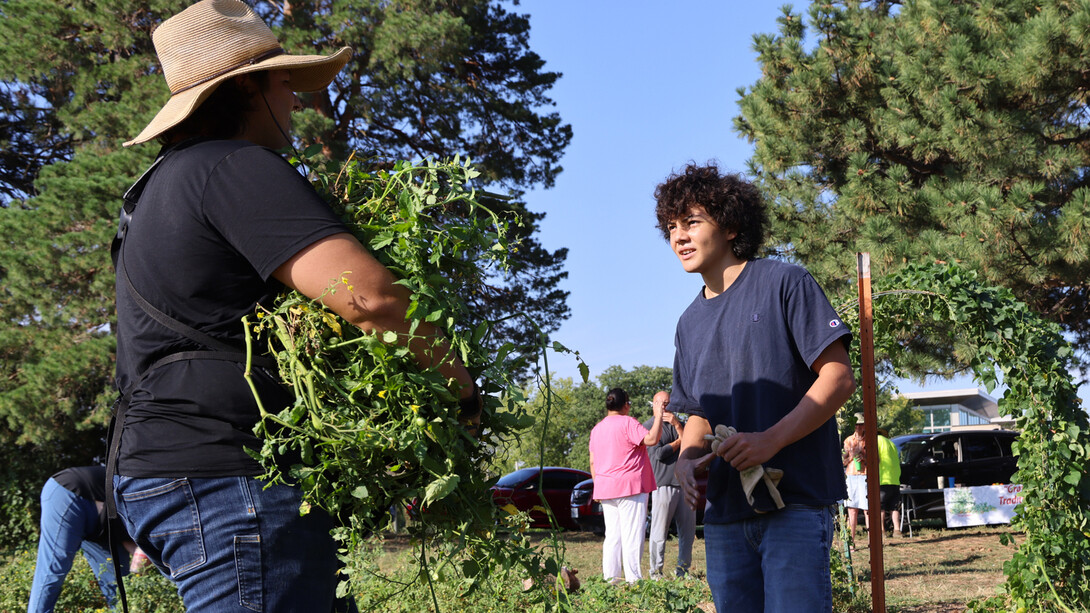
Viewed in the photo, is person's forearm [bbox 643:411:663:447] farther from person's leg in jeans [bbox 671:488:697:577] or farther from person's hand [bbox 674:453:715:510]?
person's hand [bbox 674:453:715:510]

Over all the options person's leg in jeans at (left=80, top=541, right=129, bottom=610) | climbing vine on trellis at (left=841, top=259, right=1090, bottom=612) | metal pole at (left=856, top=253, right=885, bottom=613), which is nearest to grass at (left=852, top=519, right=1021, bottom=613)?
climbing vine on trellis at (left=841, top=259, right=1090, bottom=612)

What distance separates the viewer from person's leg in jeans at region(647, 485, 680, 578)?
25.7 ft

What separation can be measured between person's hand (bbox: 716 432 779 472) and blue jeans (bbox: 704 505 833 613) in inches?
6.5

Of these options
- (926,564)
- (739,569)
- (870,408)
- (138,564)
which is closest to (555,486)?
(926,564)

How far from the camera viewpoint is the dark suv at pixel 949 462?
1396 centimetres

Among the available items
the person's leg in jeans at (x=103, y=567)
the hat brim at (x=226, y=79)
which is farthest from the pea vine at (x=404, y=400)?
the person's leg in jeans at (x=103, y=567)

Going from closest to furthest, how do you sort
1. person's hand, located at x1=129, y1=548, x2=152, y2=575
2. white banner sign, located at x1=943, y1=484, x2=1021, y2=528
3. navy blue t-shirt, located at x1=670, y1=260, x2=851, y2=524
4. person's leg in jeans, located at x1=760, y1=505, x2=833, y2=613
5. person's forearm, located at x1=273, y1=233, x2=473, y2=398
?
person's forearm, located at x1=273, y1=233, x2=473, y2=398
person's leg in jeans, located at x1=760, y1=505, x2=833, y2=613
navy blue t-shirt, located at x1=670, y1=260, x2=851, y2=524
person's hand, located at x1=129, y1=548, x2=152, y2=575
white banner sign, located at x1=943, y1=484, x2=1021, y2=528

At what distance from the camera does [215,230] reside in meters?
1.50

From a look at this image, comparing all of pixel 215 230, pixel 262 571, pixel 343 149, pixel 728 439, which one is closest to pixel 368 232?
pixel 215 230

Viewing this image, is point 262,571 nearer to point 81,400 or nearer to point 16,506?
point 81,400

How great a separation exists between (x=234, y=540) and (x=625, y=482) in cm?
598

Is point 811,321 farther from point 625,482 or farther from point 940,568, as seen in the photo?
point 940,568

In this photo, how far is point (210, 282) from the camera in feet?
4.91

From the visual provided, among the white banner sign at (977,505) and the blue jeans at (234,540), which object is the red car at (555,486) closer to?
the white banner sign at (977,505)
